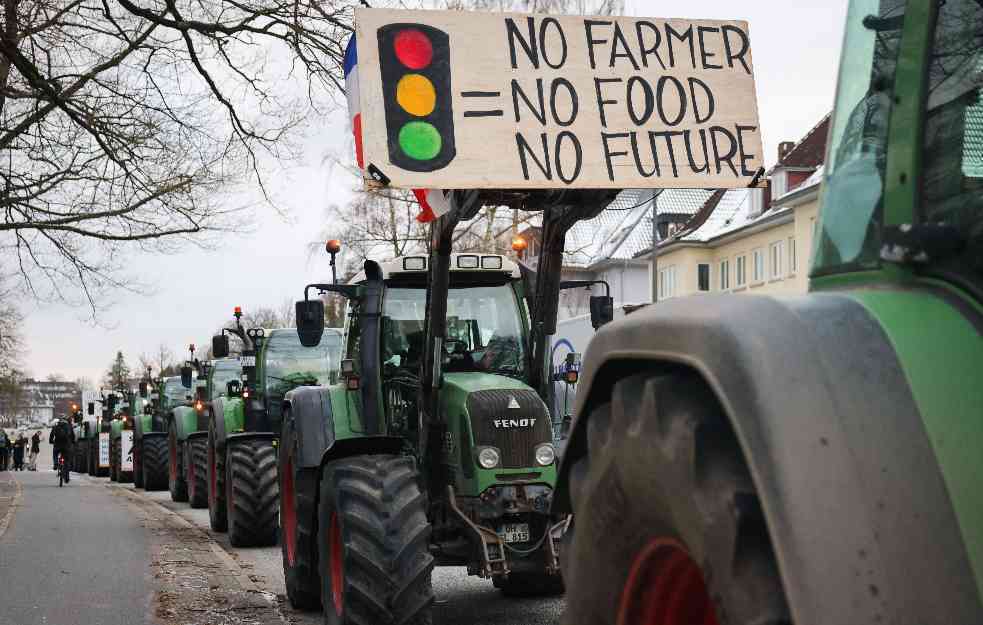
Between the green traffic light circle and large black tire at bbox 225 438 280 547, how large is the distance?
8965mm

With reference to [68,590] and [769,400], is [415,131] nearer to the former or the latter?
[769,400]

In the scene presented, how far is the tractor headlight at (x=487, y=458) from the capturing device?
7.14 m

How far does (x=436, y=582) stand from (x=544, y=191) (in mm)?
4451

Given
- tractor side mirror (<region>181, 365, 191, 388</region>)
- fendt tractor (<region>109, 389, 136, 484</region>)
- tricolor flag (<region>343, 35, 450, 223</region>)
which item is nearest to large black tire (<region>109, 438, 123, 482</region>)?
fendt tractor (<region>109, 389, 136, 484</region>)

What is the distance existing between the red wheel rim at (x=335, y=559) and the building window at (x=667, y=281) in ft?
181

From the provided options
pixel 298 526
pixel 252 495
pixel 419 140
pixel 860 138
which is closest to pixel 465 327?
pixel 298 526

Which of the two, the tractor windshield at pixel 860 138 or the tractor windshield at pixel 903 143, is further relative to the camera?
the tractor windshield at pixel 860 138

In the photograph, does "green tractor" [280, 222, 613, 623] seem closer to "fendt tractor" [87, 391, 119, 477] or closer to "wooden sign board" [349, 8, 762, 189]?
"wooden sign board" [349, 8, 762, 189]

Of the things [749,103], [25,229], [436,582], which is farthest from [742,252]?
[749,103]

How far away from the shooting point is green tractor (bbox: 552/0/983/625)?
72.7 inches

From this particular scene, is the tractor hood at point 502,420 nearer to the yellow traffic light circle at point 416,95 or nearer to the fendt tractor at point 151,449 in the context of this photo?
the yellow traffic light circle at point 416,95

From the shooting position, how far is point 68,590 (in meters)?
9.73

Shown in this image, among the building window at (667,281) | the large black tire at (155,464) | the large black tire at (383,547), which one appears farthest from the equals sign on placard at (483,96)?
the building window at (667,281)

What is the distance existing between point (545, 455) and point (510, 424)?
0.88 ft
